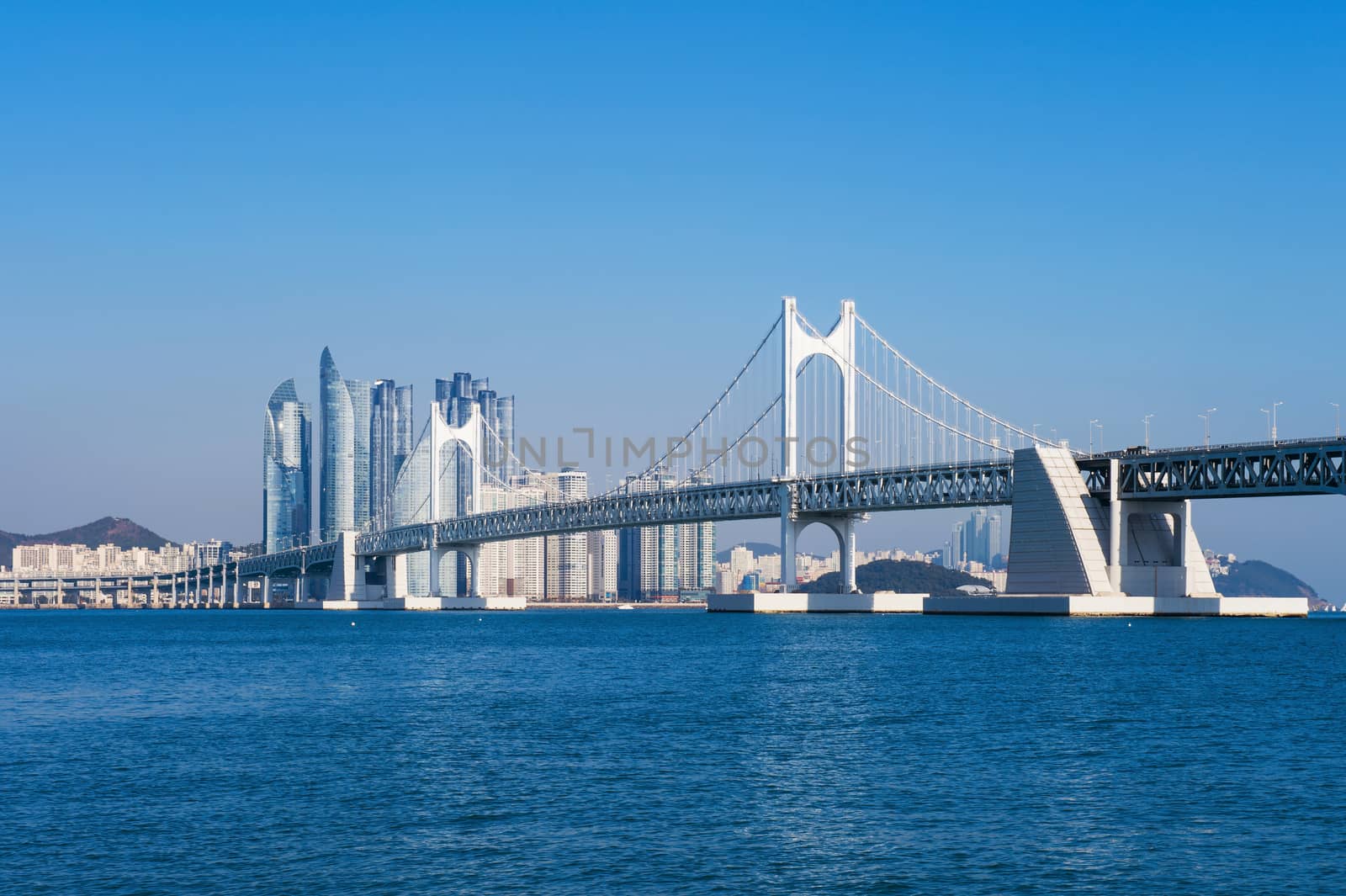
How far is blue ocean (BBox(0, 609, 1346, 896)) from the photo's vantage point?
15.0 m

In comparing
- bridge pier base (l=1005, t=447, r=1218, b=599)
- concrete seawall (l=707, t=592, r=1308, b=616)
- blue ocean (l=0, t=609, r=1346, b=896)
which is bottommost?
concrete seawall (l=707, t=592, r=1308, b=616)

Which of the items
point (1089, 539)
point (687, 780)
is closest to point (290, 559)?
point (1089, 539)

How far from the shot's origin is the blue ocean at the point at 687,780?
15.0 meters

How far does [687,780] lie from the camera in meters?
20.4

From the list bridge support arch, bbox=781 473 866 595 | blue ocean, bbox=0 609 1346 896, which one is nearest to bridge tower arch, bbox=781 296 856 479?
bridge support arch, bbox=781 473 866 595

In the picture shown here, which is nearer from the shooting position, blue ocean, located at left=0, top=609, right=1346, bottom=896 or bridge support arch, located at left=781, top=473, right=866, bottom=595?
blue ocean, located at left=0, top=609, right=1346, bottom=896

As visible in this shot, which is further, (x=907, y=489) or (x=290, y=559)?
(x=290, y=559)

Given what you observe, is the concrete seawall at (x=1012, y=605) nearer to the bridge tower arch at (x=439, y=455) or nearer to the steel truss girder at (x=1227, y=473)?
the steel truss girder at (x=1227, y=473)

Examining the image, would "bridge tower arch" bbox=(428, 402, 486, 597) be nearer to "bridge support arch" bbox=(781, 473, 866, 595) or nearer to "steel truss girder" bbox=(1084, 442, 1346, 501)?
"bridge support arch" bbox=(781, 473, 866, 595)

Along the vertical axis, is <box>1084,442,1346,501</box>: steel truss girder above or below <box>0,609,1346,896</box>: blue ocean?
above

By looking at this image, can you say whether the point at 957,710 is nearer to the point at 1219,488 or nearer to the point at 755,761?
the point at 755,761

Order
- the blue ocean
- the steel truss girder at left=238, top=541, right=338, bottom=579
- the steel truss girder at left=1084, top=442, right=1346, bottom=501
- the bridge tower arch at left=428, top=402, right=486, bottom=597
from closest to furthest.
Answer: the blue ocean, the steel truss girder at left=1084, top=442, right=1346, bottom=501, the bridge tower arch at left=428, top=402, right=486, bottom=597, the steel truss girder at left=238, top=541, right=338, bottom=579

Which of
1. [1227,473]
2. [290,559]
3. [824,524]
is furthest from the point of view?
[290,559]

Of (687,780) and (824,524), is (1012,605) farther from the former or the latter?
(687,780)
